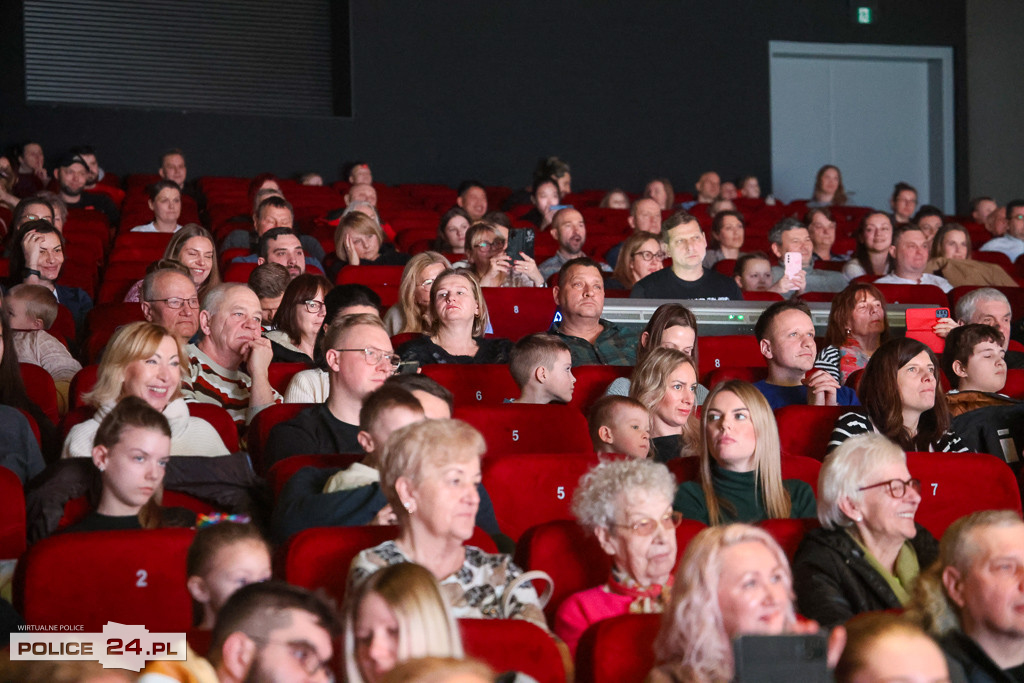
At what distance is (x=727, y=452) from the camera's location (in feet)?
8.79

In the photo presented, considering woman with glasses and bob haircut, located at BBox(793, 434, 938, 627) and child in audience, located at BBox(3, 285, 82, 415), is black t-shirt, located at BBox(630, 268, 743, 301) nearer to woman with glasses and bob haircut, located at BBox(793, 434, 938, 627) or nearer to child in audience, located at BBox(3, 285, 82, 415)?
child in audience, located at BBox(3, 285, 82, 415)

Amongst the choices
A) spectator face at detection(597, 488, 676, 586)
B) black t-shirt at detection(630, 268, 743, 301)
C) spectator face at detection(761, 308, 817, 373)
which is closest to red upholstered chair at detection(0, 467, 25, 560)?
spectator face at detection(597, 488, 676, 586)

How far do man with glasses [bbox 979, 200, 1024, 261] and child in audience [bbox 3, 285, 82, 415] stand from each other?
5030 millimetres

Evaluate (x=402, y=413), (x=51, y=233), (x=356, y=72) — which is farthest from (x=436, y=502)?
(x=356, y=72)

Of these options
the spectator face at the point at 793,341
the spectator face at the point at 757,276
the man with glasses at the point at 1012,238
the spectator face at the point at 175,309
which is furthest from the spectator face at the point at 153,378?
the man with glasses at the point at 1012,238

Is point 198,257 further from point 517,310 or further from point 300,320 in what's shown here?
point 517,310

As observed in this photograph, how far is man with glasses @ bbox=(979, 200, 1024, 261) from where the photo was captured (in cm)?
684

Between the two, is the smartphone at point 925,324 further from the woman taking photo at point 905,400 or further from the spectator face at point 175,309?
the spectator face at point 175,309

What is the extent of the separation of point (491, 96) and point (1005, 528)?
7.64m

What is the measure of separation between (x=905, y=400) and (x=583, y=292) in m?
1.16

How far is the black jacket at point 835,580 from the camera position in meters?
2.20

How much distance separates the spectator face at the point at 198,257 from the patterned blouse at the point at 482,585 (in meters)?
2.48

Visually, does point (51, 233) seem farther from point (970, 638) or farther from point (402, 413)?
point (970, 638)

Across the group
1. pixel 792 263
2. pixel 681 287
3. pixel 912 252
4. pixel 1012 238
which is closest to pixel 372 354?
pixel 681 287
